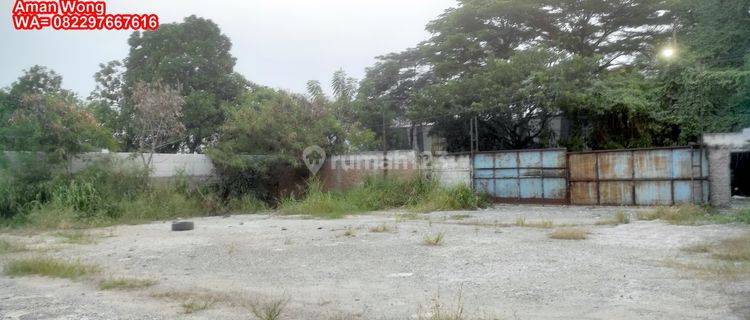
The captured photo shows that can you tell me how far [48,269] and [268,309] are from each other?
3.59 m

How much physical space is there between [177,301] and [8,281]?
2.56m

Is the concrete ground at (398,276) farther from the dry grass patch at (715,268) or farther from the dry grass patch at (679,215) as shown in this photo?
the dry grass patch at (679,215)

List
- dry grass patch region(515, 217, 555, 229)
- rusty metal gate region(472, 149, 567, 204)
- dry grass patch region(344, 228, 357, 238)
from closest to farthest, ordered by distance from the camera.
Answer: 1. dry grass patch region(344, 228, 357, 238)
2. dry grass patch region(515, 217, 555, 229)
3. rusty metal gate region(472, 149, 567, 204)

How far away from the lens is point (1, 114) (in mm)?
16922

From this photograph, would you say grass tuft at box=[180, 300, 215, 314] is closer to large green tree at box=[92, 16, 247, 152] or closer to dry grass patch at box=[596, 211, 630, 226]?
dry grass patch at box=[596, 211, 630, 226]

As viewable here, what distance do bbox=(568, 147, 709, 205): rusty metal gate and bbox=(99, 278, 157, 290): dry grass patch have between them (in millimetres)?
11662

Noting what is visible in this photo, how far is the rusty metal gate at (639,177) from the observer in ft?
41.1

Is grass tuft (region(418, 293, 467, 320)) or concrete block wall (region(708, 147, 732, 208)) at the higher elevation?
concrete block wall (region(708, 147, 732, 208))

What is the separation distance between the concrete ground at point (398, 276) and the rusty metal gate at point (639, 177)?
3.79 metres

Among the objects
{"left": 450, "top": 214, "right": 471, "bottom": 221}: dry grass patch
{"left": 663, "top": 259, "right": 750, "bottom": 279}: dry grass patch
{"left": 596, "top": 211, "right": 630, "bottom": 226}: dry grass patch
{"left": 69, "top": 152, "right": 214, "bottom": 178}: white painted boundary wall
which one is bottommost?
{"left": 450, "top": 214, "right": 471, "bottom": 221}: dry grass patch

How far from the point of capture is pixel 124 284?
5.51 metres

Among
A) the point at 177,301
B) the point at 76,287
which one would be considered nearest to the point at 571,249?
the point at 177,301

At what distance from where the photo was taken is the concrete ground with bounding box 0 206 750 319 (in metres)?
4.43

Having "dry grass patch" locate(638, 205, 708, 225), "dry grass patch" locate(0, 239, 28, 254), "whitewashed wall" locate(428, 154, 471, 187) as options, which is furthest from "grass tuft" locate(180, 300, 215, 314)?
"whitewashed wall" locate(428, 154, 471, 187)
